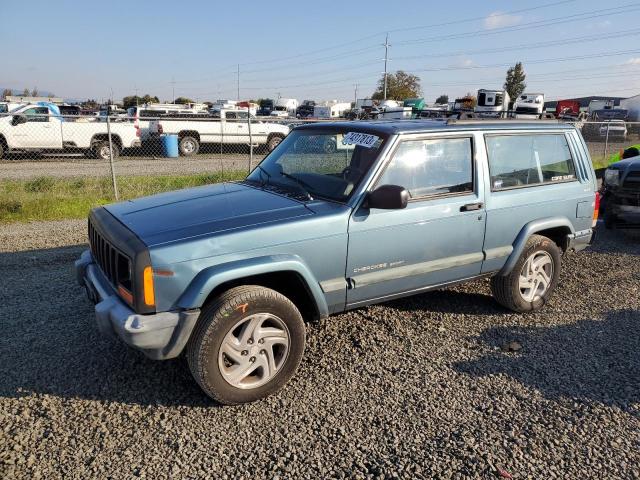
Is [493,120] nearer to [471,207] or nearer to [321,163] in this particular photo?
[471,207]

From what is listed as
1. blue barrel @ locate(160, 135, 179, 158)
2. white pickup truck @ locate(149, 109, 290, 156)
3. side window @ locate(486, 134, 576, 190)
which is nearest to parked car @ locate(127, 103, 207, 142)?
white pickup truck @ locate(149, 109, 290, 156)

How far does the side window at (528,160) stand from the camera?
4.31m

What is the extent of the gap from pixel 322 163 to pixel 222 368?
1.92 meters

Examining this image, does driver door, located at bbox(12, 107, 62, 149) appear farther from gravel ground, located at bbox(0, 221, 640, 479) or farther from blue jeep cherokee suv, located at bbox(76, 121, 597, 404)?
blue jeep cherokee suv, located at bbox(76, 121, 597, 404)

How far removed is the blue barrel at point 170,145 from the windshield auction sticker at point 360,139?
53.7ft

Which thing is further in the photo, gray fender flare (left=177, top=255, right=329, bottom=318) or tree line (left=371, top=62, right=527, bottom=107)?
tree line (left=371, top=62, right=527, bottom=107)

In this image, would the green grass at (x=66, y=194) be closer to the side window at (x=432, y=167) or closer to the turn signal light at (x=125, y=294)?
the turn signal light at (x=125, y=294)

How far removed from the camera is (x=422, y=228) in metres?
3.79

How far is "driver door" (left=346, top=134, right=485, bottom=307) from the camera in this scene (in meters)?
3.58

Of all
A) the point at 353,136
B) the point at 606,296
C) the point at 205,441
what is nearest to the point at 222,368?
the point at 205,441

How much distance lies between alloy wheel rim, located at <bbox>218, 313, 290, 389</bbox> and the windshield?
1.02m

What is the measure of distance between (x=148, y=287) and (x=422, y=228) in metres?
2.01

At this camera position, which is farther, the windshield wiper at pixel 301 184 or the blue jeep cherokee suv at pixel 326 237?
the windshield wiper at pixel 301 184

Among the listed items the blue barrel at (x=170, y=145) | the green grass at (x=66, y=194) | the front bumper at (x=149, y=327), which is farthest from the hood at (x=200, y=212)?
the blue barrel at (x=170, y=145)
